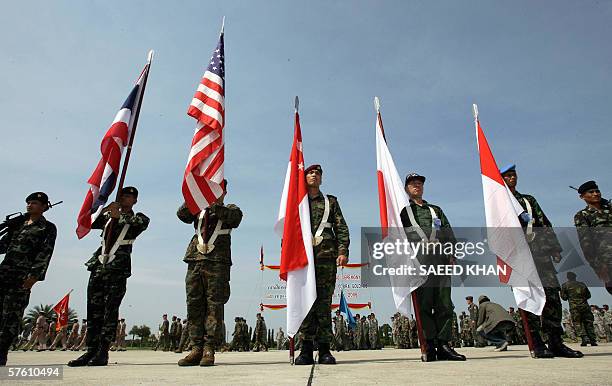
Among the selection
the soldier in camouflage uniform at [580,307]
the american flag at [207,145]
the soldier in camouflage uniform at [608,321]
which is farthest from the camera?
the soldier in camouflage uniform at [608,321]

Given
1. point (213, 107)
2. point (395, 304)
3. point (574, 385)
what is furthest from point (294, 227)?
point (574, 385)

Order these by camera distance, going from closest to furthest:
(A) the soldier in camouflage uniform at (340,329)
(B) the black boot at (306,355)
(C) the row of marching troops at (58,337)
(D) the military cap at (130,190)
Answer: (B) the black boot at (306,355)
(D) the military cap at (130,190)
(C) the row of marching troops at (58,337)
(A) the soldier in camouflage uniform at (340,329)

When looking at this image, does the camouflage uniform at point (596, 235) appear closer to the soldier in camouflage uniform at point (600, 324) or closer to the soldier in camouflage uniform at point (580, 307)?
the soldier in camouflage uniform at point (580, 307)

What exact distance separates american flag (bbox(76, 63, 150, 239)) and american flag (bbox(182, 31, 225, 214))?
33.7 inches

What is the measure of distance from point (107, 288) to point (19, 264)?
129cm

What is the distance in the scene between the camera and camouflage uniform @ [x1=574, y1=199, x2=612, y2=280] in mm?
5309

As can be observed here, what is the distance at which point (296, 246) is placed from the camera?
5.26 meters

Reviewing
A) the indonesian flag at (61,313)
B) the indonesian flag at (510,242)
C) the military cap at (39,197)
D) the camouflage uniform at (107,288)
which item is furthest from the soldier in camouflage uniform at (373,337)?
the military cap at (39,197)

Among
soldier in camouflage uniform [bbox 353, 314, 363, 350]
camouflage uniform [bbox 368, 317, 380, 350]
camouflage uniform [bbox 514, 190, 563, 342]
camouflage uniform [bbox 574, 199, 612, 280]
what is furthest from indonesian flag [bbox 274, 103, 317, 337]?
camouflage uniform [bbox 368, 317, 380, 350]

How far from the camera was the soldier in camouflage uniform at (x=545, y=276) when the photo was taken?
5.07 m

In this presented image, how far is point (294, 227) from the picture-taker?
5367 mm

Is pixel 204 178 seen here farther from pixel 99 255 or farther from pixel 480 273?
pixel 480 273

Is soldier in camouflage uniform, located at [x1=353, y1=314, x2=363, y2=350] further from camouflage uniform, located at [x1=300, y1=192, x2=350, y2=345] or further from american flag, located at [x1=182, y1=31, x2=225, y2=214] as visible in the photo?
american flag, located at [x1=182, y1=31, x2=225, y2=214]

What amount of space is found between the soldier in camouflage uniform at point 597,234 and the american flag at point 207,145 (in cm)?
466
